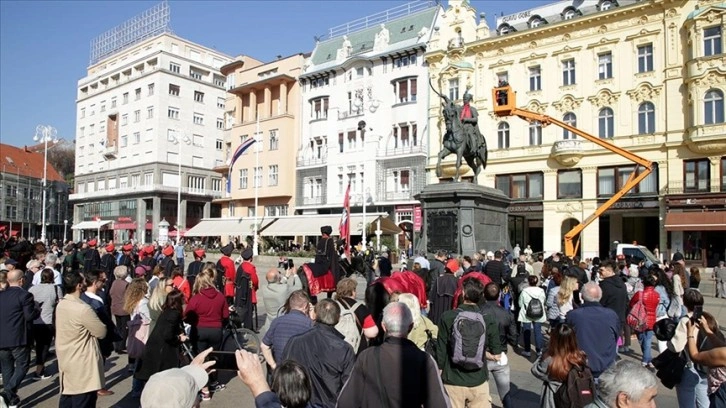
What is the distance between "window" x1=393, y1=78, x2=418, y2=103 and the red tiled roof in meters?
62.3

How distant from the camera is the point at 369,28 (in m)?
50.2

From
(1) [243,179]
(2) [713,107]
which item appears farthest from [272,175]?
(2) [713,107]

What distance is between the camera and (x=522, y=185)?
131 ft

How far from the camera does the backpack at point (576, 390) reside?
406 centimetres

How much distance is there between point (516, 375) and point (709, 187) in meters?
30.0

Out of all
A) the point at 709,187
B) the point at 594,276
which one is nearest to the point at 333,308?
the point at 594,276

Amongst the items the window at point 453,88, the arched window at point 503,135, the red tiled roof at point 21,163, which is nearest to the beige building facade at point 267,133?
the window at point 453,88

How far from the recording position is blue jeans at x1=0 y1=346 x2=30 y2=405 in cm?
698

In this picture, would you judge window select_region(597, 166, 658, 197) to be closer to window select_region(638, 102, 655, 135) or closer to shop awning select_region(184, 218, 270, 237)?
window select_region(638, 102, 655, 135)

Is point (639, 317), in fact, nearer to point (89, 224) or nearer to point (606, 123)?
point (606, 123)

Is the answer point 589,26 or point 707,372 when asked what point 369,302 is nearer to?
point 707,372

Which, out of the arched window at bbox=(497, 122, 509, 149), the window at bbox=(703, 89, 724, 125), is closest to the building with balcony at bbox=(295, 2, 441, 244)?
the arched window at bbox=(497, 122, 509, 149)

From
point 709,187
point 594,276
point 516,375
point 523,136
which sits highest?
point 523,136

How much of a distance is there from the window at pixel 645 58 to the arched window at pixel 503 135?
31.7 feet
